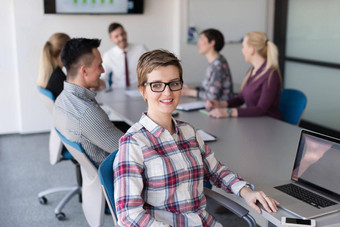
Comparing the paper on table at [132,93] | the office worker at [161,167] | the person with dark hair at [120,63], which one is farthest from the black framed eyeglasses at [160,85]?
the person with dark hair at [120,63]

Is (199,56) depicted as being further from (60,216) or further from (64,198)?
(60,216)

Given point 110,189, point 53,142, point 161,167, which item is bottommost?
point 53,142

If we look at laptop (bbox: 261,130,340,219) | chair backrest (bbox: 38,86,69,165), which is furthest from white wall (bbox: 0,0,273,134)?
laptop (bbox: 261,130,340,219)

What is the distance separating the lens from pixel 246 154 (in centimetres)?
252

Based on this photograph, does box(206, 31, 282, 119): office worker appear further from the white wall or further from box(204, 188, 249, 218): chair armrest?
the white wall

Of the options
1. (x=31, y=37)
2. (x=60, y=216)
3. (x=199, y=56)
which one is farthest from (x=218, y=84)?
(x=31, y=37)

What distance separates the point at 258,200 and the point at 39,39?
435 cm

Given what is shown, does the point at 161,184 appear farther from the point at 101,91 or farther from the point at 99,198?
the point at 101,91

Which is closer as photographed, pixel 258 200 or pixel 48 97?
pixel 258 200

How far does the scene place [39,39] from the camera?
5.55 metres

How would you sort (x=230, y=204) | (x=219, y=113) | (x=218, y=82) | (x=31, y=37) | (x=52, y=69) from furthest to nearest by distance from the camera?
(x=31, y=37)
(x=218, y=82)
(x=52, y=69)
(x=219, y=113)
(x=230, y=204)

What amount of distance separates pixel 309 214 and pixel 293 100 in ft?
6.68

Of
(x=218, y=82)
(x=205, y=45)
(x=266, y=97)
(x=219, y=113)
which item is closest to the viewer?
(x=219, y=113)

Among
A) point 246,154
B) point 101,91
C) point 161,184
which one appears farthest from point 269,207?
point 101,91
